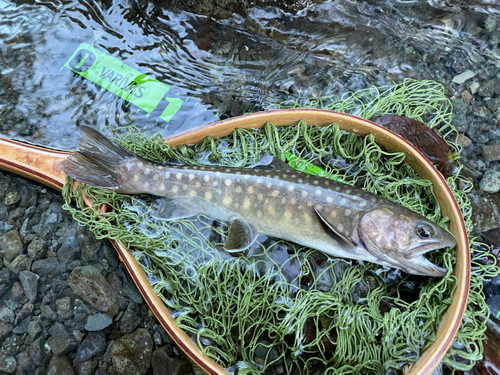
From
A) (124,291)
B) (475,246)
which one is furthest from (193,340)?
(475,246)

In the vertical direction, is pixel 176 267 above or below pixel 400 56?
below

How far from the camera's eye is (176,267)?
274 centimetres

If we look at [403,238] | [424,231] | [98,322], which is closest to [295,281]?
[403,238]

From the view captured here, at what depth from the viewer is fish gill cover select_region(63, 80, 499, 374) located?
7.96 ft

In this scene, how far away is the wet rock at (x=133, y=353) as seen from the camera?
2.78 meters

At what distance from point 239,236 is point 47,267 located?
1796 mm

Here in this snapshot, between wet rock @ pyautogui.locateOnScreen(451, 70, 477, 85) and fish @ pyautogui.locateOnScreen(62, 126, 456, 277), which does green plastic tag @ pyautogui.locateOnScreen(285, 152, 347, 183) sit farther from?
wet rock @ pyautogui.locateOnScreen(451, 70, 477, 85)

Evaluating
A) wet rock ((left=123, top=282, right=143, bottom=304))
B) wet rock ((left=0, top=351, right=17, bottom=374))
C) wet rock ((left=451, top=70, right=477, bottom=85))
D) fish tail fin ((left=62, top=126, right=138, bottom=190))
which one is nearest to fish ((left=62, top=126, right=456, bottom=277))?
fish tail fin ((left=62, top=126, right=138, bottom=190))

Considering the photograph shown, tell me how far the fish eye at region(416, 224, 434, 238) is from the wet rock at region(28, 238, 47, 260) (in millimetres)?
3115

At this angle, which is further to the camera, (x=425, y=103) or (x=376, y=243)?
(x=425, y=103)

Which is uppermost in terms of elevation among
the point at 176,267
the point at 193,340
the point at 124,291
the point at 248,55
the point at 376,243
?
the point at 248,55

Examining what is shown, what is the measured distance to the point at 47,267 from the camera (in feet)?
9.98

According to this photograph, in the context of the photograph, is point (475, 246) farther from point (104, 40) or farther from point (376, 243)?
point (104, 40)

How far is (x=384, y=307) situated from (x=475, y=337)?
0.61 metres
